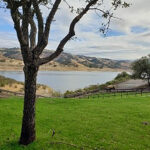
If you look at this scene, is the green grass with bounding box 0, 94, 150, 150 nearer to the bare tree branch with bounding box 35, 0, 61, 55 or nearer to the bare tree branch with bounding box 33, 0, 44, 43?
the bare tree branch with bounding box 35, 0, 61, 55

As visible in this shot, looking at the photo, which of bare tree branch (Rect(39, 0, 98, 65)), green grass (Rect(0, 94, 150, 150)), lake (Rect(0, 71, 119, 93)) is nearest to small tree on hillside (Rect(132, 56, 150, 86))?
lake (Rect(0, 71, 119, 93))

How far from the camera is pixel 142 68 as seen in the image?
4903 centimetres

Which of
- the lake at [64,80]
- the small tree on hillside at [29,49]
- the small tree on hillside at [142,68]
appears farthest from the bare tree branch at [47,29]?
the lake at [64,80]

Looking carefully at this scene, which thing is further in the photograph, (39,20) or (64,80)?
(64,80)

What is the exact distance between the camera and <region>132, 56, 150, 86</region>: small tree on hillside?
4852 cm

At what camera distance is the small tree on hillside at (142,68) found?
159 ft

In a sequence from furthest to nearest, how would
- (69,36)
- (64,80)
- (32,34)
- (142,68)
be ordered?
(64,80), (142,68), (32,34), (69,36)

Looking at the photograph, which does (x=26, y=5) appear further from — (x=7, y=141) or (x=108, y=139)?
(x=108, y=139)

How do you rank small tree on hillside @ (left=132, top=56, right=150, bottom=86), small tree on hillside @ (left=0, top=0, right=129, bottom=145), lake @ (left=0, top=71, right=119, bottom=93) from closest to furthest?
1. small tree on hillside @ (left=0, top=0, right=129, bottom=145)
2. small tree on hillside @ (left=132, top=56, right=150, bottom=86)
3. lake @ (left=0, top=71, right=119, bottom=93)

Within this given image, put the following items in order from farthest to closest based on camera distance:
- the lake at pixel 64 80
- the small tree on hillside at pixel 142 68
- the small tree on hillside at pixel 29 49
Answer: the lake at pixel 64 80, the small tree on hillside at pixel 142 68, the small tree on hillside at pixel 29 49

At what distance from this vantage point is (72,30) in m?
9.34

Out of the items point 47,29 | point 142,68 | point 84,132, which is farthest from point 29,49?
point 142,68

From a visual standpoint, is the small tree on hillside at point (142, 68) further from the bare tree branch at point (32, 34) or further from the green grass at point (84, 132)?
the bare tree branch at point (32, 34)

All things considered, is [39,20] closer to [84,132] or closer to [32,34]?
[32,34]
